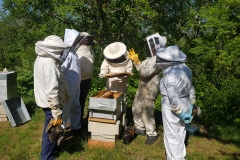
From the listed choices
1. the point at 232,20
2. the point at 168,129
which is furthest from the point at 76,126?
the point at 232,20

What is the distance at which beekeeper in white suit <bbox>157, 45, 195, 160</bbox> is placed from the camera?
3312mm

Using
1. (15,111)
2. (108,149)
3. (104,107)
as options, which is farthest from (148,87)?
(15,111)

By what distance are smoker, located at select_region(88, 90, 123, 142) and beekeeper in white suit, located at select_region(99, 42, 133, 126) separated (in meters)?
0.56

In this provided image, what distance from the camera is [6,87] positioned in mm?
5621

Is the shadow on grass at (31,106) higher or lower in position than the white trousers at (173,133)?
lower

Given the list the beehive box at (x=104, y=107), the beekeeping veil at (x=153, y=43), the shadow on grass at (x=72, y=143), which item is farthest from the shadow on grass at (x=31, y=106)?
the beekeeping veil at (x=153, y=43)

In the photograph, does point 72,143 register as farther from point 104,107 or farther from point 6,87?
point 6,87

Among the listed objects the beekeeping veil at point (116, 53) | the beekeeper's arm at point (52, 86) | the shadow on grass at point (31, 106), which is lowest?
the shadow on grass at point (31, 106)

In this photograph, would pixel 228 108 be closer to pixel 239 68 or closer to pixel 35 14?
pixel 239 68

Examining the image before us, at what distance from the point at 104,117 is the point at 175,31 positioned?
5.76m

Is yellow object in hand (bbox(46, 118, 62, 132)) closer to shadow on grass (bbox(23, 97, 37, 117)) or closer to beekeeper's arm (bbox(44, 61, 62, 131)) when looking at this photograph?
beekeeper's arm (bbox(44, 61, 62, 131))

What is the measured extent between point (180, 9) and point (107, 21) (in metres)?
3.05

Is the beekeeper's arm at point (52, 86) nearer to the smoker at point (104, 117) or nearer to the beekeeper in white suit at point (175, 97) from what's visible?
the smoker at point (104, 117)

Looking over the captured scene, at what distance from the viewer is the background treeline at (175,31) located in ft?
20.5
